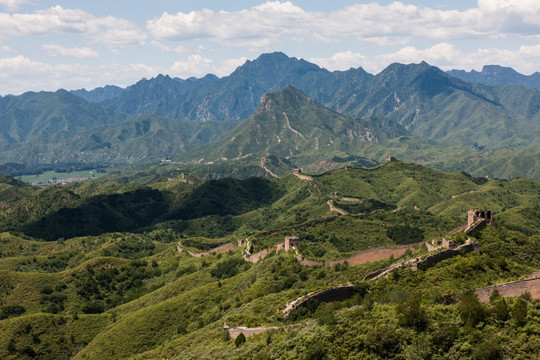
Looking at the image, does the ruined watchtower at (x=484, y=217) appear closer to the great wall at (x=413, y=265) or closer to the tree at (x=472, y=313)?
the great wall at (x=413, y=265)

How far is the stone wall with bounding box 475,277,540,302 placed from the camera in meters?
41.1

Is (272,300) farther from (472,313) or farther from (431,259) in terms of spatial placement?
(472,313)

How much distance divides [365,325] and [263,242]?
7323 centimetres

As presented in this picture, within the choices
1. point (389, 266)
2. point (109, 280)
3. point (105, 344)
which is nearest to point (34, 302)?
point (109, 280)

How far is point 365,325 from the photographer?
4131cm

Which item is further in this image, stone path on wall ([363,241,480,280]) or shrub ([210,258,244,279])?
shrub ([210,258,244,279])

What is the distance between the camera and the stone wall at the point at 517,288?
41.1 metres

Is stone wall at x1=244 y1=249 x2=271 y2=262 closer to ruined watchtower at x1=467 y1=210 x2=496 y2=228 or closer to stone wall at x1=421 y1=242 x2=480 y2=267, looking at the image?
ruined watchtower at x1=467 y1=210 x2=496 y2=228

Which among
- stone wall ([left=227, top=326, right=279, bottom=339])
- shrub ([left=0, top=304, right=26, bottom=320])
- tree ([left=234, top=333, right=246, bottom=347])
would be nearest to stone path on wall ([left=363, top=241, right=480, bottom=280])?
stone wall ([left=227, top=326, right=279, bottom=339])

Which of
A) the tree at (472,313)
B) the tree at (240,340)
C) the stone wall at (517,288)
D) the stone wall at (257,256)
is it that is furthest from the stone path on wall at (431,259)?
the stone wall at (257,256)

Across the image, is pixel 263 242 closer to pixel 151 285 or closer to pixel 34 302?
pixel 151 285

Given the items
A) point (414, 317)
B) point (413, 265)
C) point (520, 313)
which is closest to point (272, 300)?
point (413, 265)

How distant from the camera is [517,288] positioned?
1644 inches

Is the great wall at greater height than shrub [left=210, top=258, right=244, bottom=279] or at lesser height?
greater
